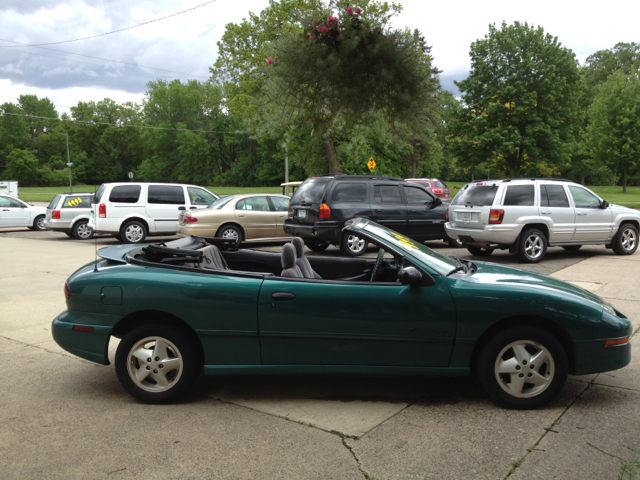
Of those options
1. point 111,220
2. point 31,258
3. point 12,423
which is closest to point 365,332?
point 12,423

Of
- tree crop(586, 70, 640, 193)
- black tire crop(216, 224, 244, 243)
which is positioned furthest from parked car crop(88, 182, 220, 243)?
tree crop(586, 70, 640, 193)

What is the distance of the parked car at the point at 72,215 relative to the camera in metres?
18.1

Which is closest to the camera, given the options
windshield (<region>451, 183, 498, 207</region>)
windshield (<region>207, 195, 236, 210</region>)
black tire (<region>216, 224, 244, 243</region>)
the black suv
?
windshield (<region>451, 183, 498, 207</region>)

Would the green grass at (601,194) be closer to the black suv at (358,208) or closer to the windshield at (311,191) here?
the windshield at (311,191)

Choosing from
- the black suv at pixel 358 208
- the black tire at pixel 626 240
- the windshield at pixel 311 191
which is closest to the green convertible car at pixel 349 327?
the black suv at pixel 358 208

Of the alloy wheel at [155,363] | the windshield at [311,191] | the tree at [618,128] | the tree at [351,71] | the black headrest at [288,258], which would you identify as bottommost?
the alloy wheel at [155,363]

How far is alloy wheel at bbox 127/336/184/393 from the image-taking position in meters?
3.93

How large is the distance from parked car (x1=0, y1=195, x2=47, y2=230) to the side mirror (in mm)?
21366

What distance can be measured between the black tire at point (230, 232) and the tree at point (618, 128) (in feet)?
136

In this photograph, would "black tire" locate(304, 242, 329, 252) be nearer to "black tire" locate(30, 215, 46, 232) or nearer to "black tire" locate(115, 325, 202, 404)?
"black tire" locate(115, 325, 202, 404)

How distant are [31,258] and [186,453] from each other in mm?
11290

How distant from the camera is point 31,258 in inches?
501

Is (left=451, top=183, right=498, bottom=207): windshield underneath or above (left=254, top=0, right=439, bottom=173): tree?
underneath

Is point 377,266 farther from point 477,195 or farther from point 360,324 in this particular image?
point 477,195
